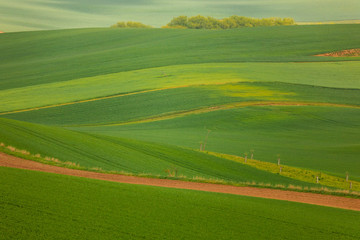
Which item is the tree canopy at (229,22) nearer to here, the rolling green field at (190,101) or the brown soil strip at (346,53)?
the rolling green field at (190,101)

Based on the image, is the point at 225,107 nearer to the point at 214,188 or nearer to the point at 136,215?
the point at 214,188

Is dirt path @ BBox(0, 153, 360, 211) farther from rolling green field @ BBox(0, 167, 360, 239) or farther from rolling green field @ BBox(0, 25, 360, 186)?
rolling green field @ BBox(0, 167, 360, 239)

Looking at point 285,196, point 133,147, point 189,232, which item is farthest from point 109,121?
point 189,232

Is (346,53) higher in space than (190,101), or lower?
higher

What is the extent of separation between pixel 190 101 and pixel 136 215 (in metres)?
31.4

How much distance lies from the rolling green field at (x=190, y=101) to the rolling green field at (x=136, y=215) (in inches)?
248

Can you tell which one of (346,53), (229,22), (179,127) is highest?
(229,22)

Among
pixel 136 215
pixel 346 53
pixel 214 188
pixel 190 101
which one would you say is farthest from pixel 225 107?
pixel 136 215

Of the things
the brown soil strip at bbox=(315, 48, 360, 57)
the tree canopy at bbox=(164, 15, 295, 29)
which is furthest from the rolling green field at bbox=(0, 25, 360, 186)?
the tree canopy at bbox=(164, 15, 295, 29)

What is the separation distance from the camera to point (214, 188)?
55.1 feet

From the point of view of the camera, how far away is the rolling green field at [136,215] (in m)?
8.84

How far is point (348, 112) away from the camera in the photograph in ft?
126

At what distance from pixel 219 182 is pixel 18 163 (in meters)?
7.86

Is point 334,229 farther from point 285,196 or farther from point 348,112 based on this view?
point 348,112
